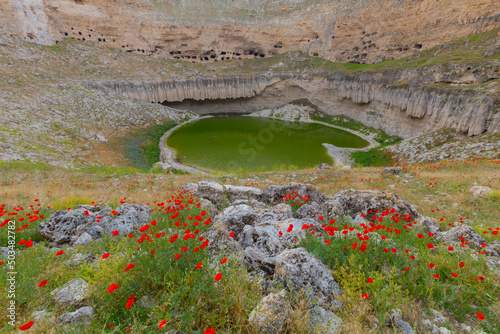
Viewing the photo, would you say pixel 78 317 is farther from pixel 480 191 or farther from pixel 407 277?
pixel 480 191

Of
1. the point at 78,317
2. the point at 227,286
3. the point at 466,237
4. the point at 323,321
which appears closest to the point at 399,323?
the point at 323,321

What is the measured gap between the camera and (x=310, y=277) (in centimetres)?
306

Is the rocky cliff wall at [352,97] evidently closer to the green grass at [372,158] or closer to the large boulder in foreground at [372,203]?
the green grass at [372,158]

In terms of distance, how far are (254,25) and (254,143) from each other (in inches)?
1334

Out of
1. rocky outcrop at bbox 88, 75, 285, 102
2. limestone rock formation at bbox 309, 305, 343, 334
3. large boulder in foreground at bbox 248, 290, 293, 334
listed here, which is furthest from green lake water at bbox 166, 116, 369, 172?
large boulder in foreground at bbox 248, 290, 293, 334

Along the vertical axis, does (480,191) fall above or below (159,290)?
below

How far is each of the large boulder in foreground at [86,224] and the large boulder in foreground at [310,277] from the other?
3289 mm

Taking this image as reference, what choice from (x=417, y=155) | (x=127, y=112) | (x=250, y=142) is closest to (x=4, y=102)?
(x=127, y=112)

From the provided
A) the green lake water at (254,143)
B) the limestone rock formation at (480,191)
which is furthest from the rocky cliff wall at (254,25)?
the limestone rock formation at (480,191)

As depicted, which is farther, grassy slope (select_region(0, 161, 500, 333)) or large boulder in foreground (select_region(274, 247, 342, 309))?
large boulder in foreground (select_region(274, 247, 342, 309))

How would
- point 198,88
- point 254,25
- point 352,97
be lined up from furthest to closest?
point 254,25 < point 198,88 < point 352,97

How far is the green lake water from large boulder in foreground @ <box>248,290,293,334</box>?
54.1 ft

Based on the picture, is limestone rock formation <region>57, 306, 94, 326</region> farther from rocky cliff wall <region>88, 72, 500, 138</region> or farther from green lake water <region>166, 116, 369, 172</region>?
rocky cliff wall <region>88, 72, 500, 138</region>

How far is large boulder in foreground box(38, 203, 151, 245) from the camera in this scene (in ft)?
15.6
